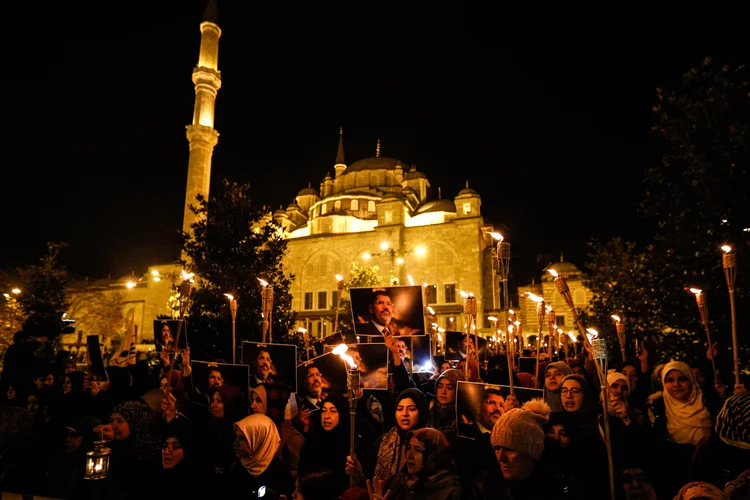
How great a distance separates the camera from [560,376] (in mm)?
4941

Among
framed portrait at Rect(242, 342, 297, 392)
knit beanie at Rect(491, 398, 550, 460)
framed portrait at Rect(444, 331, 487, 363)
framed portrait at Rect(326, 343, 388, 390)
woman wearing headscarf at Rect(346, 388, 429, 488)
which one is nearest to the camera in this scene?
knit beanie at Rect(491, 398, 550, 460)

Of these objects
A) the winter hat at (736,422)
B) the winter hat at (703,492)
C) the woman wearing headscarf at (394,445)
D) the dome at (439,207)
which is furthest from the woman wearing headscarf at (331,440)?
the dome at (439,207)

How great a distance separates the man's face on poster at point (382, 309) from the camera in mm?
6281

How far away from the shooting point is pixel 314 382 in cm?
568

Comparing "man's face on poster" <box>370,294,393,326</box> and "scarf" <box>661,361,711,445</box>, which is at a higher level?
"man's face on poster" <box>370,294,393,326</box>

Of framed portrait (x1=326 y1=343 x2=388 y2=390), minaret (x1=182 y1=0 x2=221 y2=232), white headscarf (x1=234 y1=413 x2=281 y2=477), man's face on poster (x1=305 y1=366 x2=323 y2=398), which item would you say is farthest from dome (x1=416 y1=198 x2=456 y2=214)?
white headscarf (x1=234 y1=413 x2=281 y2=477)

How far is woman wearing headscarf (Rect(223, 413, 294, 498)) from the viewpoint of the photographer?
3779mm

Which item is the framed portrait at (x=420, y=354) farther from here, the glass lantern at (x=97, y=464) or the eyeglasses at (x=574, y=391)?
the glass lantern at (x=97, y=464)

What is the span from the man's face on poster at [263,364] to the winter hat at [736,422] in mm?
4614

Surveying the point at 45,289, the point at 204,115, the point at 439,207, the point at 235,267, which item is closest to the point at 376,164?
the point at 439,207

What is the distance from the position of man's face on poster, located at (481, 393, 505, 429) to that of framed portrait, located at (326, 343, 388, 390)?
1.32 m

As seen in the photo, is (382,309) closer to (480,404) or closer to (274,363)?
(274,363)

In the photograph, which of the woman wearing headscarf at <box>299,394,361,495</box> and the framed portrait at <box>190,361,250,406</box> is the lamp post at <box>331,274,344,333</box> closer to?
the framed portrait at <box>190,361,250,406</box>

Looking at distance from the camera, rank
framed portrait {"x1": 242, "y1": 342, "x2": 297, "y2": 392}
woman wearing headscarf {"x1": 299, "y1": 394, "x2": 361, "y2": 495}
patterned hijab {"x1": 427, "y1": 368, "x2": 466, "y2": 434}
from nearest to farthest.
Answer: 1. woman wearing headscarf {"x1": 299, "y1": 394, "x2": 361, "y2": 495}
2. patterned hijab {"x1": 427, "y1": 368, "x2": 466, "y2": 434}
3. framed portrait {"x1": 242, "y1": 342, "x2": 297, "y2": 392}
